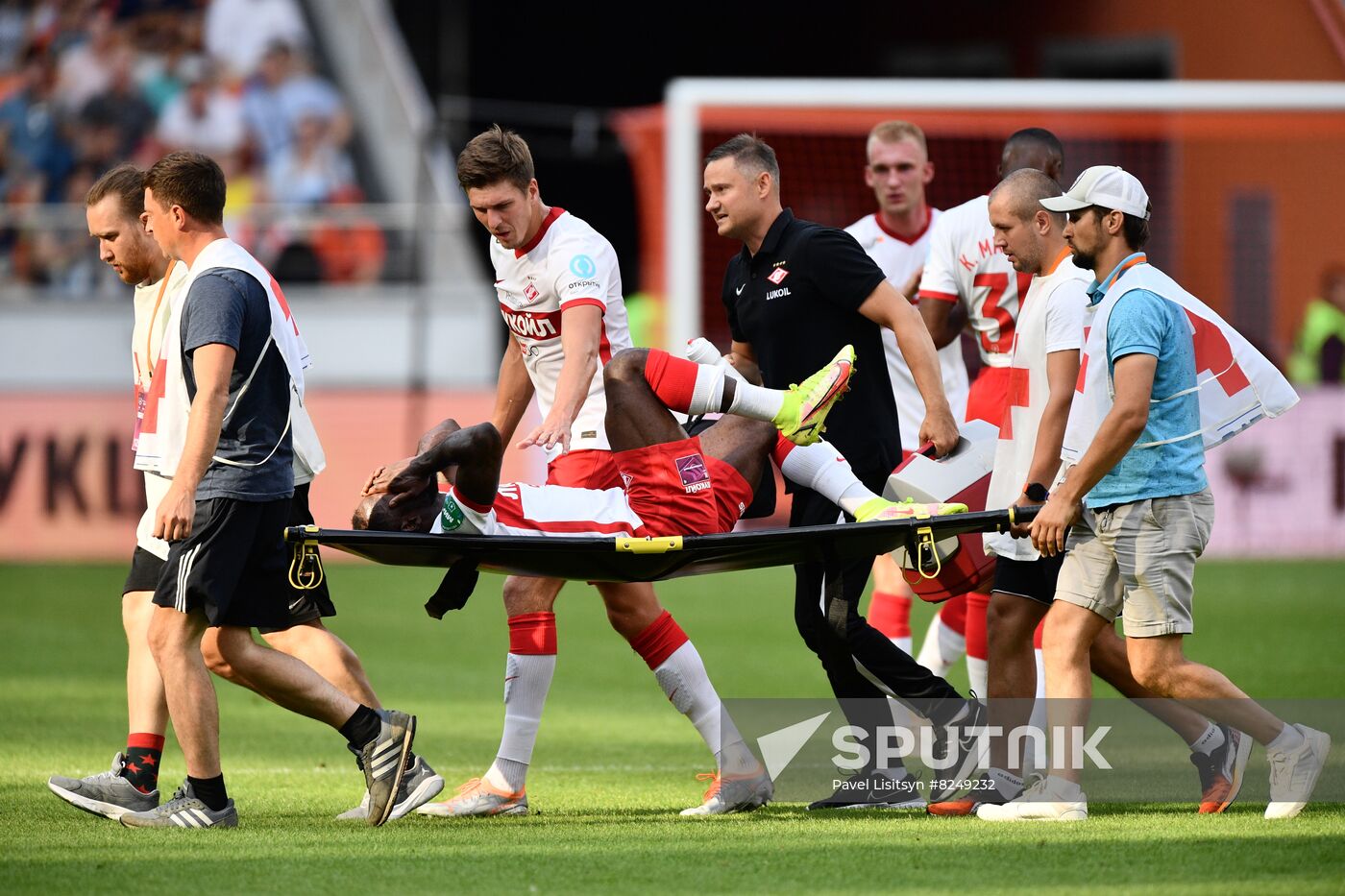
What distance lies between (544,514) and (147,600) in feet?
4.40

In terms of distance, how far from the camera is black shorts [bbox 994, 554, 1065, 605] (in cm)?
584

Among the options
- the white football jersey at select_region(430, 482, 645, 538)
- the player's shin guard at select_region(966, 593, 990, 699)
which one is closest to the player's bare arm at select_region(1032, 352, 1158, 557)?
the white football jersey at select_region(430, 482, 645, 538)

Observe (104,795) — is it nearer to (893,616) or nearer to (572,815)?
(572,815)

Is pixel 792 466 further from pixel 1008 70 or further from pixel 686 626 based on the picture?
pixel 1008 70

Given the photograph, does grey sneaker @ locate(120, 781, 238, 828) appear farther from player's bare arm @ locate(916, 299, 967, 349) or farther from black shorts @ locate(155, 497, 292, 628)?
player's bare arm @ locate(916, 299, 967, 349)

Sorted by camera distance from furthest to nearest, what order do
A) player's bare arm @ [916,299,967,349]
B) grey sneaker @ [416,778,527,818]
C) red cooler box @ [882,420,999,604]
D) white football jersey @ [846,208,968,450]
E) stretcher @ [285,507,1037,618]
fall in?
white football jersey @ [846,208,968,450], player's bare arm @ [916,299,967,349], red cooler box @ [882,420,999,604], grey sneaker @ [416,778,527,818], stretcher @ [285,507,1037,618]

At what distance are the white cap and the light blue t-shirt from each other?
0.89 feet

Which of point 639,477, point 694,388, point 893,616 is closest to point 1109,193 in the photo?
point 694,388

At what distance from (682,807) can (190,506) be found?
2.00 metres

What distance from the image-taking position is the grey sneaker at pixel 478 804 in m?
5.90

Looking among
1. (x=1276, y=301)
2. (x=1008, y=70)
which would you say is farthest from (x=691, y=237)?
(x=1008, y=70)

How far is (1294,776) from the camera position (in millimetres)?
5562

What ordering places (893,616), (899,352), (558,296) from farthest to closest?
(899,352) < (893,616) < (558,296)

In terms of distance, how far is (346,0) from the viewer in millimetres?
21109
